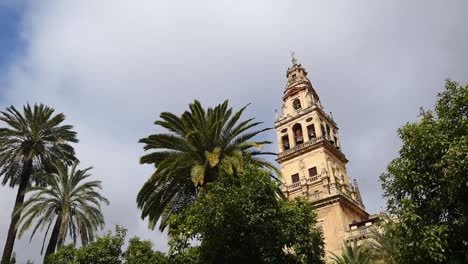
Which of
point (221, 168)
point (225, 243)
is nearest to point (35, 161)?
point (221, 168)

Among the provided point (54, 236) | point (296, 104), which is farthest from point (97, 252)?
point (296, 104)

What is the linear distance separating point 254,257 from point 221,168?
421cm

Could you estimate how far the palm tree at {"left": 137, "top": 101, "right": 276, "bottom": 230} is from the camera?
2098cm

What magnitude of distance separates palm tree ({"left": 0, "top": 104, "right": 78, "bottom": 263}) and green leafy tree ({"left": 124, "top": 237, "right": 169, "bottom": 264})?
537 inches

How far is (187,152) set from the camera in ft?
70.3

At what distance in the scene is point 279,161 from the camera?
45.1 metres

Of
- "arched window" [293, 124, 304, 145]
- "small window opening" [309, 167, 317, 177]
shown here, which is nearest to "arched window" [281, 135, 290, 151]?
"arched window" [293, 124, 304, 145]

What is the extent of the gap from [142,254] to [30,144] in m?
16.4

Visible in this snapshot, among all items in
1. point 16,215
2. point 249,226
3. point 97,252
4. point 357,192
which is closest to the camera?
point 249,226

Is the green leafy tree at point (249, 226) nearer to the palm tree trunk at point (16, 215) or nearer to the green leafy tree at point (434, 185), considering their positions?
the green leafy tree at point (434, 185)

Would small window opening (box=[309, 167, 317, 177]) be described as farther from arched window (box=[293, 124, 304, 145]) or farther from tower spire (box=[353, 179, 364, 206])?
tower spire (box=[353, 179, 364, 206])

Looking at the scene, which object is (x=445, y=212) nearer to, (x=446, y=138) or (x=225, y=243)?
(x=446, y=138)

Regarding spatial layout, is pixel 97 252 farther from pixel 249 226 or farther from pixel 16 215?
pixel 16 215

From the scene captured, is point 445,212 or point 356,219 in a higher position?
point 356,219
